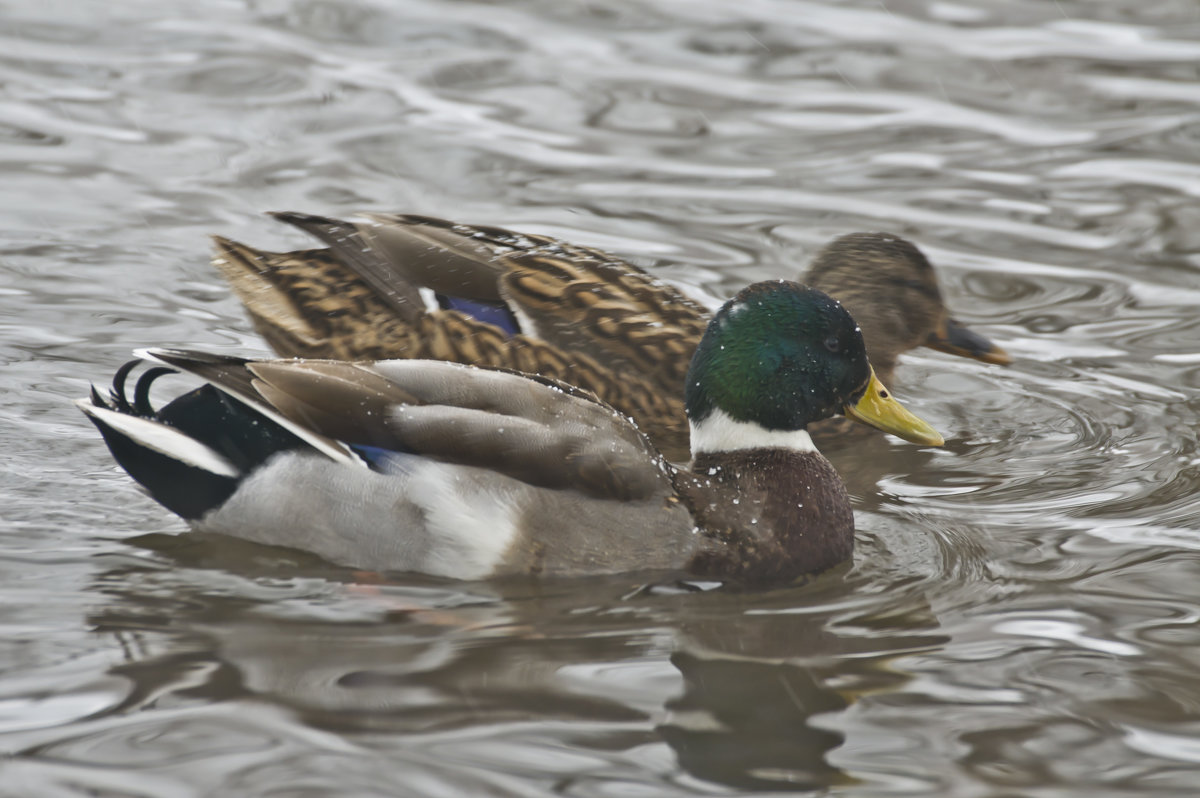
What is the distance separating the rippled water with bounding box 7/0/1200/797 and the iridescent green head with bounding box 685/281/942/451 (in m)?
0.57

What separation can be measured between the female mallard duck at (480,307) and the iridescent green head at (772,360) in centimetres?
90

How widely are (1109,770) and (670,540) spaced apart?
1628mm

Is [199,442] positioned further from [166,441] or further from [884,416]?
[884,416]

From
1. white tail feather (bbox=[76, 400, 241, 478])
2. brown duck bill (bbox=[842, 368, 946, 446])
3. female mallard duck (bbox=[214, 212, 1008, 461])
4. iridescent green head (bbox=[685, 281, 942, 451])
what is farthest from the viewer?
female mallard duck (bbox=[214, 212, 1008, 461])

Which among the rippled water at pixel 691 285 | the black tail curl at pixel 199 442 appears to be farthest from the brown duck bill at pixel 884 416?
the black tail curl at pixel 199 442

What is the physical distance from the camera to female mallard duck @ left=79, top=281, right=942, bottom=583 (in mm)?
5520

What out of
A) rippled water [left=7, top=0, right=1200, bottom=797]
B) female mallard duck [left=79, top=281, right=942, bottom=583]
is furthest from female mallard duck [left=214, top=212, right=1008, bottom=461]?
female mallard duck [left=79, top=281, right=942, bottom=583]

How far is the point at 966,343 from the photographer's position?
24.6ft

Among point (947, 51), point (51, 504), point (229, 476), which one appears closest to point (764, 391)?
point (229, 476)

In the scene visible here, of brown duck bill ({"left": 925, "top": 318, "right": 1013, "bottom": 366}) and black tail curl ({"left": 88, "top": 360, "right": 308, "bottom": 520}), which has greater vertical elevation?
brown duck bill ({"left": 925, "top": 318, "right": 1013, "bottom": 366})

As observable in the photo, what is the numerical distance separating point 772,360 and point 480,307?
1510 mm

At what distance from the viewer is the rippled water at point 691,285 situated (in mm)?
4602

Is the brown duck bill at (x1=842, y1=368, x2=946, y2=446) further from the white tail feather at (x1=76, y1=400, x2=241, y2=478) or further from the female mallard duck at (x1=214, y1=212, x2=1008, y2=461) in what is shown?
the white tail feather at (x1=76, y1=400, x2=241, y2=478)

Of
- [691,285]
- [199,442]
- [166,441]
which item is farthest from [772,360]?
[691,285]
